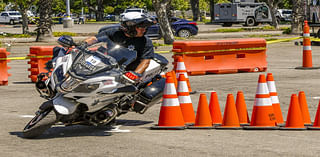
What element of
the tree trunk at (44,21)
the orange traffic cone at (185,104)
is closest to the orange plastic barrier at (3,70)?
the orange traffic cone at (185,104)

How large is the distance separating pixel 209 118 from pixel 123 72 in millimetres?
1528

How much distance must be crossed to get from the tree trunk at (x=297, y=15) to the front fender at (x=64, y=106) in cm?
2885

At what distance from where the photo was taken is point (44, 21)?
104 ft

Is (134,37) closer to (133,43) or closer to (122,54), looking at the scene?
(133,43)

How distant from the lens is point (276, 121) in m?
8.67

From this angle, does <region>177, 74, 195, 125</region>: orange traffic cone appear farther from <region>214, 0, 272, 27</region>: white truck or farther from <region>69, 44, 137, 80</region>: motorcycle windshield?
<region>214, 0, 272, 27</region>: white truck

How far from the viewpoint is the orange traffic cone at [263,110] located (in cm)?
833

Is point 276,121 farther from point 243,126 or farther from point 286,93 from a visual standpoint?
point 286,93

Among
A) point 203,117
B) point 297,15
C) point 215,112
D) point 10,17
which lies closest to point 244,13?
point 297,15

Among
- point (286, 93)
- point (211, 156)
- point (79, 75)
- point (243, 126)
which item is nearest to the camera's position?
point (211, 156)

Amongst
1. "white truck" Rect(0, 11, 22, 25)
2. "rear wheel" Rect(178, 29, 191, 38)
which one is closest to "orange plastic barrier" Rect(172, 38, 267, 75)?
"rear wheel" Rect(178, 29, 191, 38)

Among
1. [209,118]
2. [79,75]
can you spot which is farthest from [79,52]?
[209,118]

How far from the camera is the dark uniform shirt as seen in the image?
8461mm

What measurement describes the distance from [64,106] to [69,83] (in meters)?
0.33
